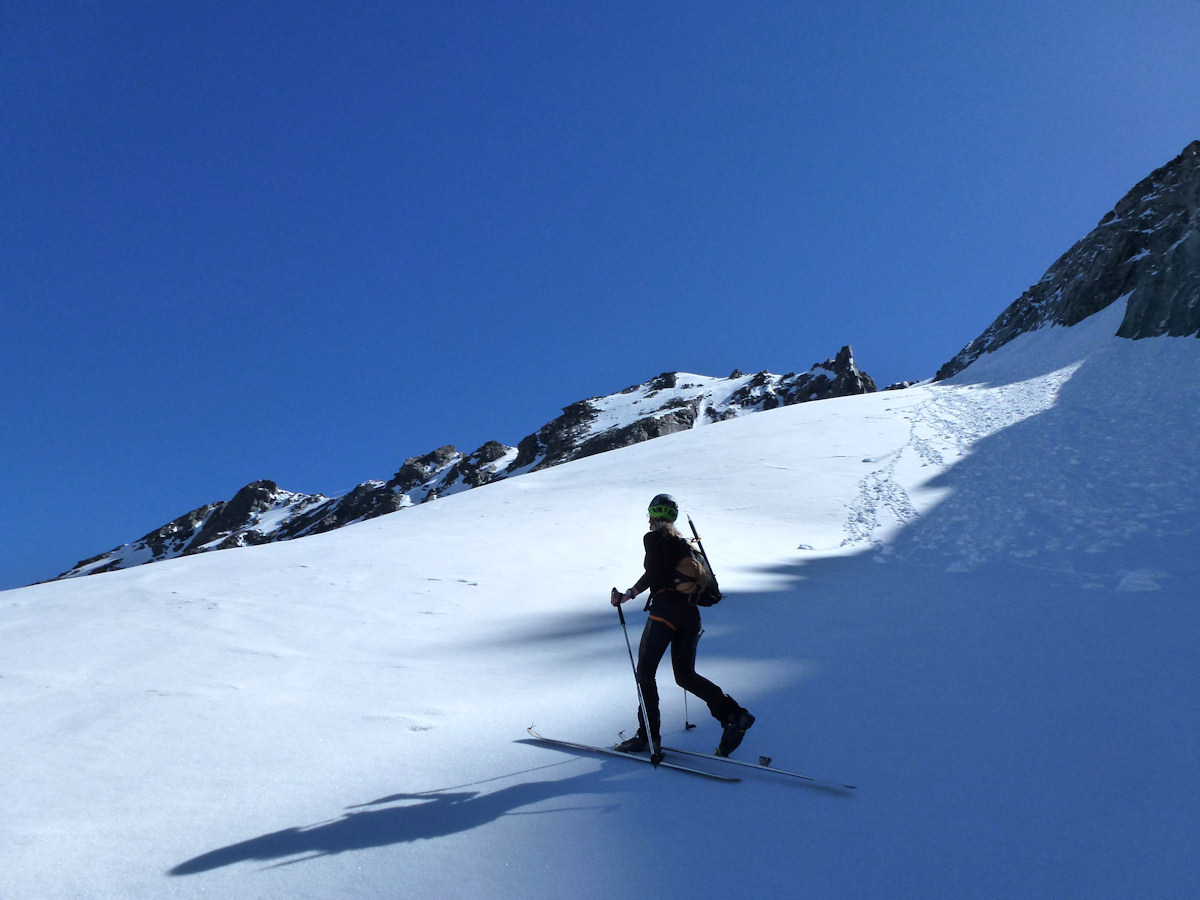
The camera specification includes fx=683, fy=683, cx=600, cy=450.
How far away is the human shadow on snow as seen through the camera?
385 centimetres

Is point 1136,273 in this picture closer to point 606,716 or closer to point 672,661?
point 606,716

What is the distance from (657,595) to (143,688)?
209 inches

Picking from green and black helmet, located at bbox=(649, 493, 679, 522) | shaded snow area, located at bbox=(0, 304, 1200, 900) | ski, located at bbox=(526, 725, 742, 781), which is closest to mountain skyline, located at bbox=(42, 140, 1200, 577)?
shaded snow area, located at bbox=(0, 304, 1200, 900)

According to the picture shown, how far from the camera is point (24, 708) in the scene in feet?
20.1

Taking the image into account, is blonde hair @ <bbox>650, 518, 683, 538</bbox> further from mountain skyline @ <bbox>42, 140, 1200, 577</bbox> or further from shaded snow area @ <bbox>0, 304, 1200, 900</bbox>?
mountain skyline @ <bbox>42, 140, 1200, 577</bbox>

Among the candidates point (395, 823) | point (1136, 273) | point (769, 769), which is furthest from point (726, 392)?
point (395, 823)

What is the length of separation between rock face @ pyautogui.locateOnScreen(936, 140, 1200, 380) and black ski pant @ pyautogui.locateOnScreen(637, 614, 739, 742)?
36254mm

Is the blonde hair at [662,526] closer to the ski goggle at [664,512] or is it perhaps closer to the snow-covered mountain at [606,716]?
the ski goggle at [664,512]

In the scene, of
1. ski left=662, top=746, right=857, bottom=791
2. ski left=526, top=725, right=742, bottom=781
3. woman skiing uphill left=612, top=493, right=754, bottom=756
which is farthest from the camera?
woman skiing uphill left=612, top=493, right=754, bottom=756

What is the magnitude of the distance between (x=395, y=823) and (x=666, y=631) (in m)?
2.18

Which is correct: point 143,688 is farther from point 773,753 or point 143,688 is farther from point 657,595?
point 773,753

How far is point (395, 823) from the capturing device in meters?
4.16

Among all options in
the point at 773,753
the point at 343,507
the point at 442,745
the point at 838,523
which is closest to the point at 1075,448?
the point at 838,523

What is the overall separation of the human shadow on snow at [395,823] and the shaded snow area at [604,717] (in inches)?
1.0
